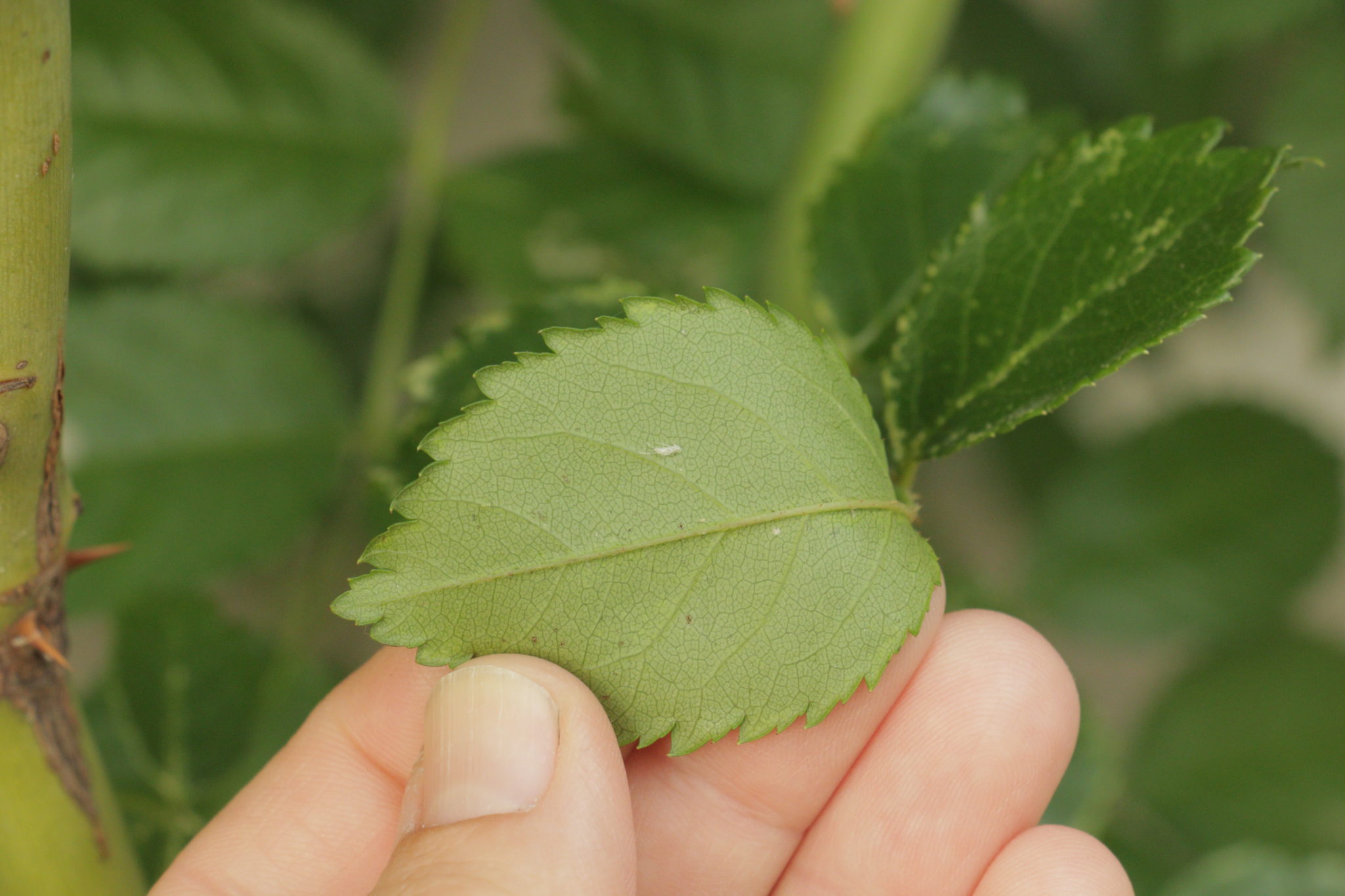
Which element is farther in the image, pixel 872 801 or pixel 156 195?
pixel 156 195

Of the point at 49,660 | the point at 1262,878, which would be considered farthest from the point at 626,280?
the point at 1262,878

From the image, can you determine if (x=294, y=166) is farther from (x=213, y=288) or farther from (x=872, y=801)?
(x=872, y=801)

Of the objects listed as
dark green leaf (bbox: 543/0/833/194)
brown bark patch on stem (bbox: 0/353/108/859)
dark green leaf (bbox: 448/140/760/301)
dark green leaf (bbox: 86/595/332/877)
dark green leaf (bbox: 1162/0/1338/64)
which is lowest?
dark green leaf (bbox: 86/595/332/877)

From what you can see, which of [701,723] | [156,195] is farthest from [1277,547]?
[156,195]

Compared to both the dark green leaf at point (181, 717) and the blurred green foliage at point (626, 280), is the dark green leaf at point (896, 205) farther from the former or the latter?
the dark green leaf at point (181, 717)

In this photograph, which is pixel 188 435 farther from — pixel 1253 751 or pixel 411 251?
pixel 1253 751

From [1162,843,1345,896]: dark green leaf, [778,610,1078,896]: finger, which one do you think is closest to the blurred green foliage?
[1162,843,1345,896]: dark green leaf

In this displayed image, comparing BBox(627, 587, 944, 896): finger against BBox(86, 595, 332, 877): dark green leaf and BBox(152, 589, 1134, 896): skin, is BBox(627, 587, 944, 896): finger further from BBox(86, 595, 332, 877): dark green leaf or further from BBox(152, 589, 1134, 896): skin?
BBox(86, 595, 332, 877): dark green leaf
